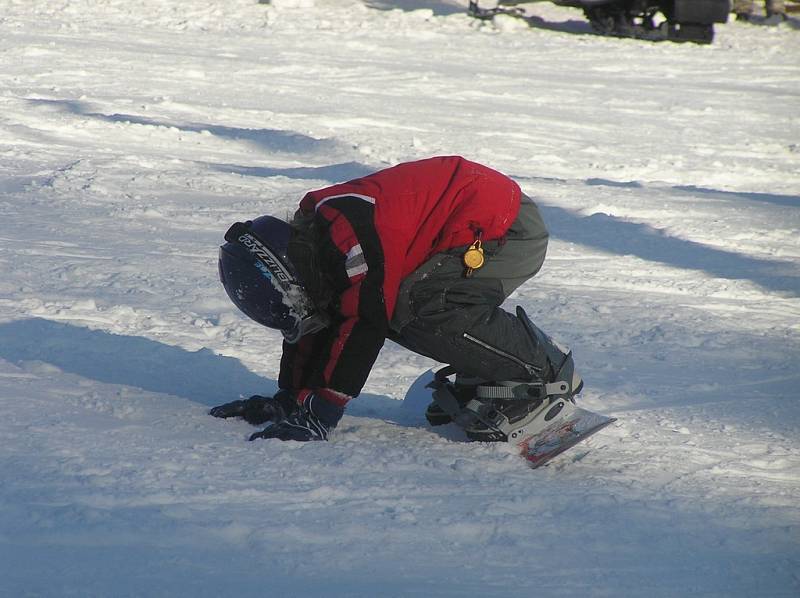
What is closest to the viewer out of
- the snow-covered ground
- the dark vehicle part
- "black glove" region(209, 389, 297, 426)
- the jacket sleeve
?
the snow-covered ground

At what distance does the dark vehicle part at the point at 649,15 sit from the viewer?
17.7 meters

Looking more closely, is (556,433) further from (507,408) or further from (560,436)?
(507,408)

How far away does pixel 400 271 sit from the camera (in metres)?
3.09

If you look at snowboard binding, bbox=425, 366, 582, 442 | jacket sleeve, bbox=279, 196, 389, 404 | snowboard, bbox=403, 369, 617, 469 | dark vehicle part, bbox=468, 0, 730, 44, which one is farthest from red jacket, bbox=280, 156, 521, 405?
dark vehicle part, bbox=468, 0, 730, 44

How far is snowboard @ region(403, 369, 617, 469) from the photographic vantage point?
3229mm

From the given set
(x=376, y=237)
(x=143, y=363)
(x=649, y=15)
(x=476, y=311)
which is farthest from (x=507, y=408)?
(x=649, y=15)

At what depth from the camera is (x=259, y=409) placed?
11.1ft

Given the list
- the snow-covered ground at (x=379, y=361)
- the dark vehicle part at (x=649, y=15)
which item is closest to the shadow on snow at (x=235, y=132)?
the snow-covered ground at (x=379, y=361)

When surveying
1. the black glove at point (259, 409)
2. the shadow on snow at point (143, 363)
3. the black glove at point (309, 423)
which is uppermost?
the black glove at point (309, 423)

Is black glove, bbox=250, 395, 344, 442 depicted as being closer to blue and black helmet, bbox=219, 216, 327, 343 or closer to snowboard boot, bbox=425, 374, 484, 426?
blue and black helmet, bbox=219, 216, 327, 343

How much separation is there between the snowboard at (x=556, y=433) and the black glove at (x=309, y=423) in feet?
2.02

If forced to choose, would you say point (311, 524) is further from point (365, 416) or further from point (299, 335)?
point (365, 416)

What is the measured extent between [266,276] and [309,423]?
19.1 inches

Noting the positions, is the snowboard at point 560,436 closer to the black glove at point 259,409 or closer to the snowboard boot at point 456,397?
the snowboard boot at point 456,397
